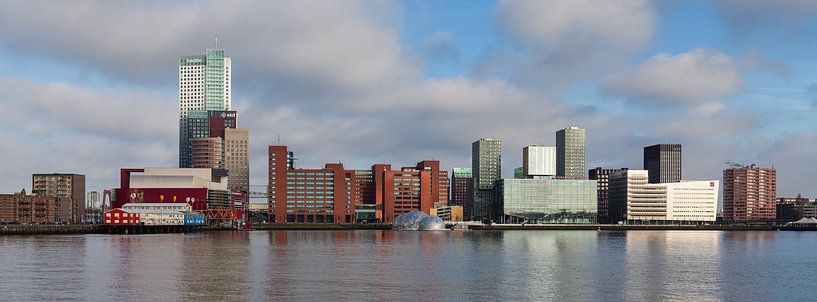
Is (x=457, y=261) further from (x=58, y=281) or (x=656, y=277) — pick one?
(x=58, y=281)

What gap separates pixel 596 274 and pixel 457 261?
19.9m

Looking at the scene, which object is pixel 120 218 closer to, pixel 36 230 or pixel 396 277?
pixel 36 230

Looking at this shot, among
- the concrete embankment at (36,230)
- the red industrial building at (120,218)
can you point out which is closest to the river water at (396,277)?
the concrete embankment at (36,230)

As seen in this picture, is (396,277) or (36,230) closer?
(396,277)

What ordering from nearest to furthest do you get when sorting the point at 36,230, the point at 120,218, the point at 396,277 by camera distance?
the point at 396,277 < the point at 36,230 < the point at 120,218

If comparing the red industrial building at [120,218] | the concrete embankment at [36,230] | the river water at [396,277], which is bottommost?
the concrete embankment at [36,230]

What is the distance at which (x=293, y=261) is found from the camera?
83938 mm

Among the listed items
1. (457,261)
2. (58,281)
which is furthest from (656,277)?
(58,281)

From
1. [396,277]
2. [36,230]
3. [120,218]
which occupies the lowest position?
[36,230]

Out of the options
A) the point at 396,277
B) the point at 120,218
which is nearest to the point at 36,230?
the point at 120,218

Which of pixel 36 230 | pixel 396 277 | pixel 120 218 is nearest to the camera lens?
pixel 396 277

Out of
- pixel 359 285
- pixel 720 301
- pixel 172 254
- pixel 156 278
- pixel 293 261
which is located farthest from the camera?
pixel 172 254

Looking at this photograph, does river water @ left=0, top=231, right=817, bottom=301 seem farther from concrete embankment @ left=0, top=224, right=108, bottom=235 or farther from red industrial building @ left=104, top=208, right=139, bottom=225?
red industrial building @ left=104, top=208, right=139, bottom=225

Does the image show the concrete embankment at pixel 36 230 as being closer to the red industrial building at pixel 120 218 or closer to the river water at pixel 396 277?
the red industrial building at pixel 120 218
